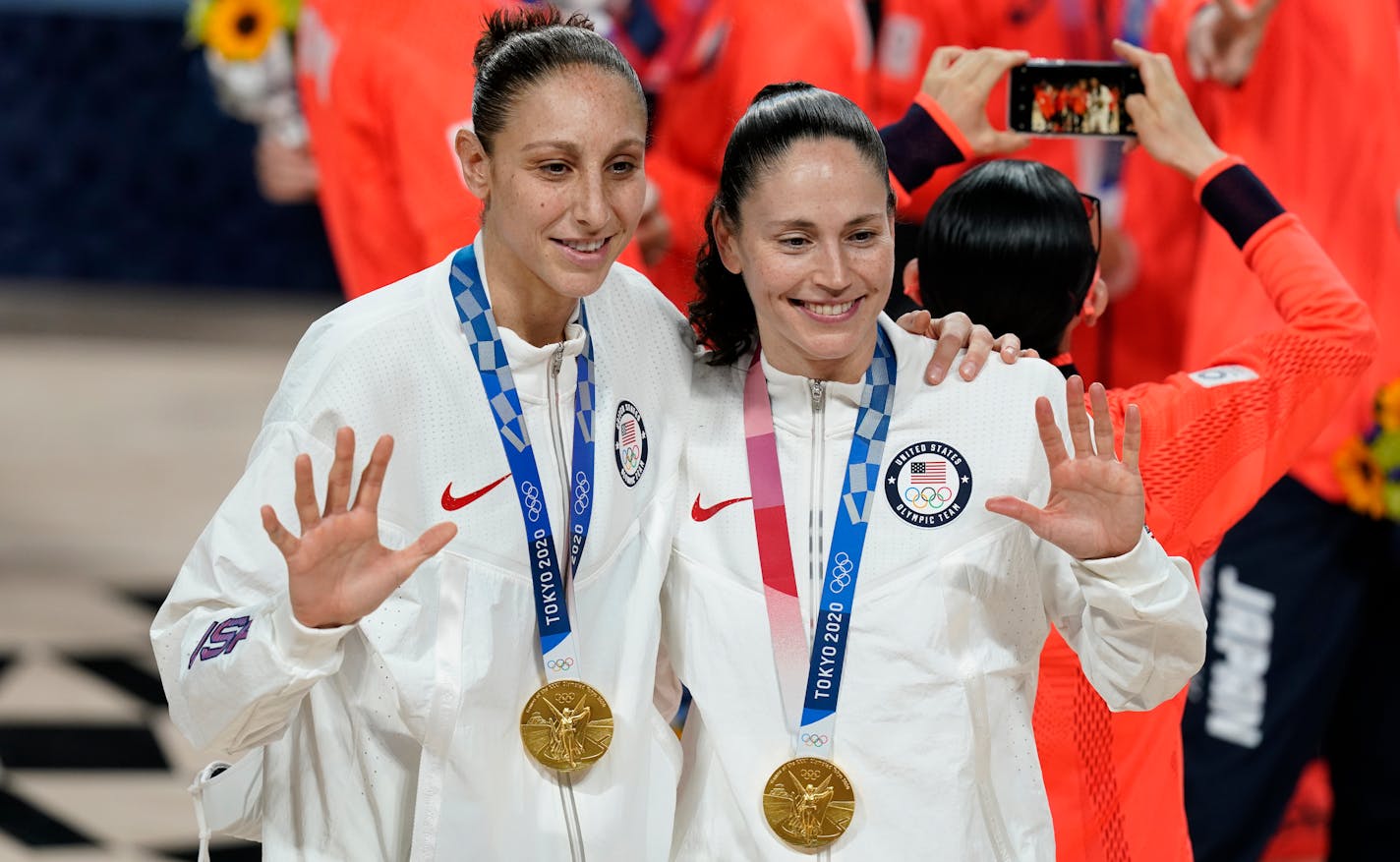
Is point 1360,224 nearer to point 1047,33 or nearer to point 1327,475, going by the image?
point 1327,475

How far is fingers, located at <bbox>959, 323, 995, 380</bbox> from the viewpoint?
2.54m

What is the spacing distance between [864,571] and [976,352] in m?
0.35

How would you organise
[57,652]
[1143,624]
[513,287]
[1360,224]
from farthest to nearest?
[57,652] < [1360,224] < [513,287] < [1143,624]

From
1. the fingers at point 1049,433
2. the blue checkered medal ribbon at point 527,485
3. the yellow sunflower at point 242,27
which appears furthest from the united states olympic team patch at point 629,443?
the yellow sunflower at point 242,27

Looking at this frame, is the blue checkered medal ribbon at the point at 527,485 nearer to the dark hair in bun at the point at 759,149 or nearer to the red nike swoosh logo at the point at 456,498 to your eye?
the red nike swoosh logo at the point at 456,498

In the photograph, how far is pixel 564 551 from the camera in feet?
8.21

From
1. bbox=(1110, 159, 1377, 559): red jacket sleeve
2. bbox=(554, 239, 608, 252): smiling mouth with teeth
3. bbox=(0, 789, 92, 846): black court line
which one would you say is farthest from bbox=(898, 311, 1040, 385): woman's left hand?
bbox=(0, 789, 92, 846): black court line

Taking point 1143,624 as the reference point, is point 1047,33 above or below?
above

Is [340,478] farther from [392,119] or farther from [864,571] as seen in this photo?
[392,119]

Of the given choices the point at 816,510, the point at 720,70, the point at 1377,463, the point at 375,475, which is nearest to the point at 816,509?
the point at 816,510

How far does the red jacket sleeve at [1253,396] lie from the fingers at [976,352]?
358 millimetres

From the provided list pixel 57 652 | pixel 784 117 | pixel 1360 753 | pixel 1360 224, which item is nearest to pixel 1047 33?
pixel 1360 224

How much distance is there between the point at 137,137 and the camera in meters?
10.3

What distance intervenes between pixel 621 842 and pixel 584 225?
32.3 inches
